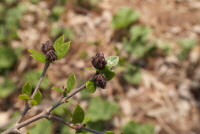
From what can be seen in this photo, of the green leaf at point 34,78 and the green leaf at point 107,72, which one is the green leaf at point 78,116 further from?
the green leaf at point 34,78

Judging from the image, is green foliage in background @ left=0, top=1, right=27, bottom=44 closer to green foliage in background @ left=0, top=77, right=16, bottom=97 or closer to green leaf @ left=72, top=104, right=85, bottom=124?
green foliage in background @ left=0, top=77, right=16, bottom=97

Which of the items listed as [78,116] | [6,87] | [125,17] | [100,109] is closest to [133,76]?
[100,109]

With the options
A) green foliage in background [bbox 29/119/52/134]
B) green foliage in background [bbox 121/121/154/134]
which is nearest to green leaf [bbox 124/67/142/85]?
green foliage in background [bbox 121/121/154/134]

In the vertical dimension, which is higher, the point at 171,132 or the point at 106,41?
the point at 106,41

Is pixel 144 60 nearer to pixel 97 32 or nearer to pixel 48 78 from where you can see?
pixel 97 32

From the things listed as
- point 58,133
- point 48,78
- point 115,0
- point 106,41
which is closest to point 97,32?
point 106,41

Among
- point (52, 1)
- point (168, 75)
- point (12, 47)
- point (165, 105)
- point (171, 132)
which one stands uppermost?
point (52, 1)

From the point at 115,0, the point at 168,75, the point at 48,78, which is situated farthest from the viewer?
the point at 115,0

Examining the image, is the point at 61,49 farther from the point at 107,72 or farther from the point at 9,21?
the point at 9,21
